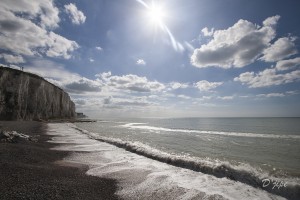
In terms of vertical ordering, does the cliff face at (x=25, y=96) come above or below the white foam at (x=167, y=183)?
above

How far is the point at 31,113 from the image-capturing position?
156ft

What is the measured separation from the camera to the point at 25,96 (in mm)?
45375

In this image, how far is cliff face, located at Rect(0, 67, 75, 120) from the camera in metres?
40.5

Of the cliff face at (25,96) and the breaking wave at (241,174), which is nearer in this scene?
the breaking wave at (241,174)

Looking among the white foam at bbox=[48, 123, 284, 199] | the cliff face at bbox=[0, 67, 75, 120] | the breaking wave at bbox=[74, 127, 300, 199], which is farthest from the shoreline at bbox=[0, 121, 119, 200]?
the cliff face at bbox=[0, 67, 75, 120]

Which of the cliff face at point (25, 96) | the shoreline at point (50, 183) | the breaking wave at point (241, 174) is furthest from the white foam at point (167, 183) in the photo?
the cliff face at point (25, 96)

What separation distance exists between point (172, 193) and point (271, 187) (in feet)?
12.9

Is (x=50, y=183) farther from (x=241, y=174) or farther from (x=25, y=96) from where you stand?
(x=25, y=96)

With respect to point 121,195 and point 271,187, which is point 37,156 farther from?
point 271,187

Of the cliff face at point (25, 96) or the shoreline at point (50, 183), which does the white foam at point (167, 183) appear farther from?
the cliff face at point (25, 96)

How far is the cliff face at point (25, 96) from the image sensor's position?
40500mm

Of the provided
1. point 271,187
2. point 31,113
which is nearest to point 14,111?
point 31,113

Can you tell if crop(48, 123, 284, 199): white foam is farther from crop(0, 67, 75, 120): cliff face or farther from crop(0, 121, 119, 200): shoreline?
crop(0, 67, 75, 120): cliff face

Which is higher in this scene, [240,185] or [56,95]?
[56,95]
